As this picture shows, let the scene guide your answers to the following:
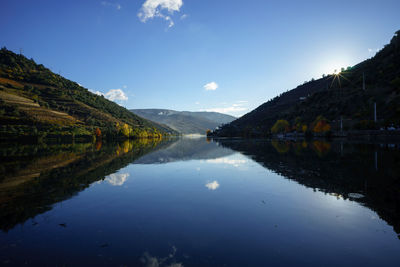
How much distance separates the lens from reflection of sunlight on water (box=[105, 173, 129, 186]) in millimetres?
15409

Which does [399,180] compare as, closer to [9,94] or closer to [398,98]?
[398,98]

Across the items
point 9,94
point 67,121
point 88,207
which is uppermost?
point 9,94

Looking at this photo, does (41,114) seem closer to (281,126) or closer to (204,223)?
(204,223)

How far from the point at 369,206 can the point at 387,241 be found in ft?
12.0

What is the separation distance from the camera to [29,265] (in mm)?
5461

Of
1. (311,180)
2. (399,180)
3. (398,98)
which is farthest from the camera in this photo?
(398,98)

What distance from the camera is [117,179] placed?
657 inches

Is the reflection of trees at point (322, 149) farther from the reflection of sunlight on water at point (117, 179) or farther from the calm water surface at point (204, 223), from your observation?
the reflection of sunlight on water at point (117, 179)

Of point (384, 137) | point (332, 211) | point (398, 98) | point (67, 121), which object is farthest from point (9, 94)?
point (398, 98)

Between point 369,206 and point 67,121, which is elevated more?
point 67,121

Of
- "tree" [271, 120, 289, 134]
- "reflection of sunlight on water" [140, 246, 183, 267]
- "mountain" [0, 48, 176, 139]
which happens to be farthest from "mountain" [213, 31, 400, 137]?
"mountain" [0, 48, 176, 139]

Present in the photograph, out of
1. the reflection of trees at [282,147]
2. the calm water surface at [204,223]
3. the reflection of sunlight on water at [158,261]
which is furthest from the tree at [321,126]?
the reflection of sunlight on water at [158,261]

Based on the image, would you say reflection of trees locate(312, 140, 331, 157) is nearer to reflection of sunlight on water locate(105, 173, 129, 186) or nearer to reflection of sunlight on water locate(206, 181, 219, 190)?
reflection of sunlight on water locate(206, 181, 219, 190)

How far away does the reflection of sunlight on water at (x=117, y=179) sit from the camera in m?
15.4
